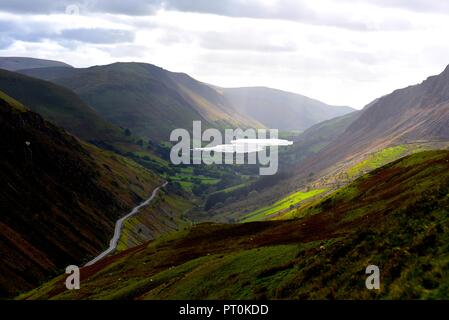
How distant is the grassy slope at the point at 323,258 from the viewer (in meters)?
27.9

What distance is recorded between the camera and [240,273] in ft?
139

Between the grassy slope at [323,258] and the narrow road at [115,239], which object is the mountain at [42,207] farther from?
the grassy slope at [323,258]

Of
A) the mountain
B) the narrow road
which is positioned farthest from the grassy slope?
the narrow road

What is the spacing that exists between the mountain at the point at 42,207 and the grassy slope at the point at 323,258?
35.0 m

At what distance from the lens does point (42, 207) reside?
135750mm

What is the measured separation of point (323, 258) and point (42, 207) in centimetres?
11395

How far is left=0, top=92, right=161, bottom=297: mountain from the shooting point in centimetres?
11081

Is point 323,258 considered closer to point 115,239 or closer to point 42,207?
point 42,207

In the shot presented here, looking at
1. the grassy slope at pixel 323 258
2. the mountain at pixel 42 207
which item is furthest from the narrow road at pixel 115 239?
the grassy slope at pixel 323 258

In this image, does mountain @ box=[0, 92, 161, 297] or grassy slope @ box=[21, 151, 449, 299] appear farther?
mountain @ box=[0, 92, 161, 297]

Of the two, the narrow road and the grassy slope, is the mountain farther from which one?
the grassy slope

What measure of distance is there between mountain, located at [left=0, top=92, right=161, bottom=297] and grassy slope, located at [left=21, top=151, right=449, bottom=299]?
35.0 meters

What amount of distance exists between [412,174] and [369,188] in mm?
8715
